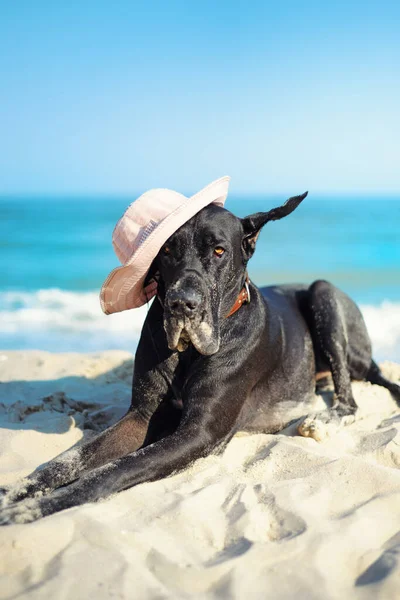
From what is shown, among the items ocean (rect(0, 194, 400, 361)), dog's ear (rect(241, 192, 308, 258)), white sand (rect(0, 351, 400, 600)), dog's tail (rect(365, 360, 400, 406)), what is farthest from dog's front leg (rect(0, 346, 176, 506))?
ocean (rect(0, 194, 400, 361))

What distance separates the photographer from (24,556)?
105 inches

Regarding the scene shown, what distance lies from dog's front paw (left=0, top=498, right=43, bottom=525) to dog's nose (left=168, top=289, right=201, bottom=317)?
1.26 meters

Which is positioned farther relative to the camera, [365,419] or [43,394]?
[43,394]

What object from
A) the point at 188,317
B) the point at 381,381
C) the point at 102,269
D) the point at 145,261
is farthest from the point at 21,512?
the point at 102,269

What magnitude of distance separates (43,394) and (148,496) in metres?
2.53

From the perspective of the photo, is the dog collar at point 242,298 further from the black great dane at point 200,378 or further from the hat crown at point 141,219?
the hat crown at point 141,219

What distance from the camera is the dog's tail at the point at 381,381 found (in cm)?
570

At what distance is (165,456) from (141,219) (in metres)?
1.46

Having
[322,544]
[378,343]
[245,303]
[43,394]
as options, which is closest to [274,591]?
[322,544]

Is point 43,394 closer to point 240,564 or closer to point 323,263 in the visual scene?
point 240,564

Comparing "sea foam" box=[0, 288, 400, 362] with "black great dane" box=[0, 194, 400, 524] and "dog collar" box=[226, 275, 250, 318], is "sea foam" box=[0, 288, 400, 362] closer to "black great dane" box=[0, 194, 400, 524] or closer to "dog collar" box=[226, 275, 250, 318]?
"black great dane" box=[0, 194, 400, 524]

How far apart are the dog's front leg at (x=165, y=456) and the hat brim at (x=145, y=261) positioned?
77 centimetres

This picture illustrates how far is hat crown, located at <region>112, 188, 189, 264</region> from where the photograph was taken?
12.9 feet

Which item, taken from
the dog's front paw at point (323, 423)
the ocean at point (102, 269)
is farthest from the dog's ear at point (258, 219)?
the ocean at point (102, 269)
